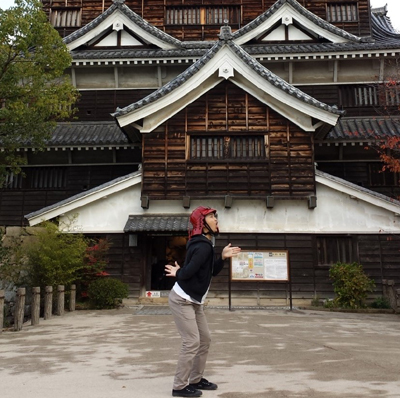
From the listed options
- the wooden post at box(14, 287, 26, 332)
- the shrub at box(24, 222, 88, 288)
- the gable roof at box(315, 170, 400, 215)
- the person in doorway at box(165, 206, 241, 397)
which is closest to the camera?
the person in doorway at box(165, 206, 241, 397)

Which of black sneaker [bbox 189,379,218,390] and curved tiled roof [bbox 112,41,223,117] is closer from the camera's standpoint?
black sneaker [bbox 189,379,218,390]

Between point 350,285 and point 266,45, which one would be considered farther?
point 266,45

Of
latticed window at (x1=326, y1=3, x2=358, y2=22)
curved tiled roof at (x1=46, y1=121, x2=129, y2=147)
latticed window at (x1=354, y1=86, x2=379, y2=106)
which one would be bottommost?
curved tiled roof at (x1=46, y1=121, x2=129, y2=147)

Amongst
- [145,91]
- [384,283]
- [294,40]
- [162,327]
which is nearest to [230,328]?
[162,327]

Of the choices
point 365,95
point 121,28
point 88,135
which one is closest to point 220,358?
point 88,135

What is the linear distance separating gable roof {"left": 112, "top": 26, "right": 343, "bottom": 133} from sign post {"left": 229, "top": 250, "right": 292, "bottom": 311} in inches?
176

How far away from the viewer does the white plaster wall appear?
1280 cm

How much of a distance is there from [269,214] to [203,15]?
11.2 m

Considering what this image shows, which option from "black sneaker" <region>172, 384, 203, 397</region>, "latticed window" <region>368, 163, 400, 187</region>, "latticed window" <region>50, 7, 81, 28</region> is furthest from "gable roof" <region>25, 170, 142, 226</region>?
"latticed window" <region>50, 7, 81, 28</region>

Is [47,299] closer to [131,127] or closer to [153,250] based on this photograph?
[153,250]

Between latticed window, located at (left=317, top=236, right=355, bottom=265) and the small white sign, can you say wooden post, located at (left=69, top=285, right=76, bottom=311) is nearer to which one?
the small white sign

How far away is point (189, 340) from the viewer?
148 inches

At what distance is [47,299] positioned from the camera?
9641 mm

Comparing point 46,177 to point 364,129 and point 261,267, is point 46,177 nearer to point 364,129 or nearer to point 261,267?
point 261,267
